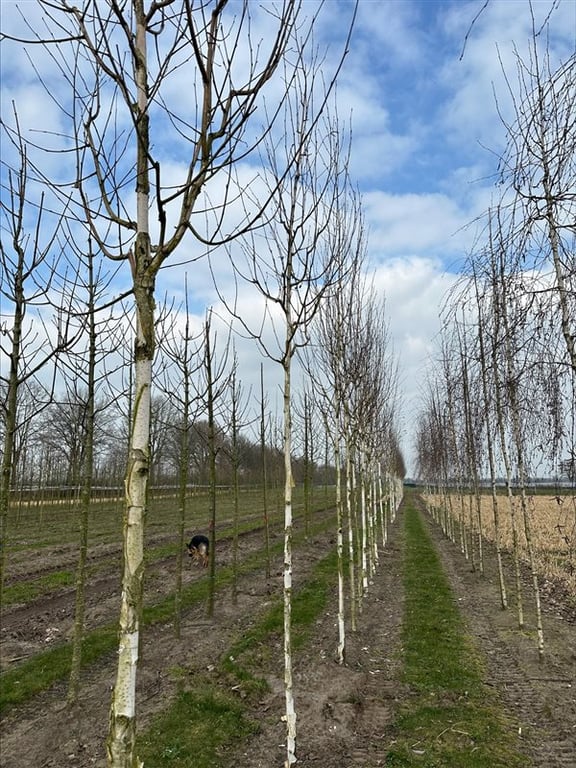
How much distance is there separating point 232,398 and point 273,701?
5.96m

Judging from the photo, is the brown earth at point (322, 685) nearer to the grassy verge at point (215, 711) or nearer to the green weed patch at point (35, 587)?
the grassy verge at point (215, 711)

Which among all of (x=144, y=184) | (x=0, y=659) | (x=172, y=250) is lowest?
(x=0, y=659)

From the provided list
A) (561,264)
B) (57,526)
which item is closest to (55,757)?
(561,264)

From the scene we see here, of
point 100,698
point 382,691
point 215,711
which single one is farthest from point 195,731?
point 382,691

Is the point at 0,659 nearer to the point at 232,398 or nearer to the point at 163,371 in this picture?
the point at 163,371

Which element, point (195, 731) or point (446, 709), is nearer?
point (195, 731)

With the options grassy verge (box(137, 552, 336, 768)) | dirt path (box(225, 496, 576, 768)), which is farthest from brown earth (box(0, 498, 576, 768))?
grassy verge (box(137, 552, 336, 768))

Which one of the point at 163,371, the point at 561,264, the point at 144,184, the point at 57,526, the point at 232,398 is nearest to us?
the point at 144,184

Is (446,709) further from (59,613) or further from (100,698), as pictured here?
(59,613)

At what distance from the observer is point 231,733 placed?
5375mm

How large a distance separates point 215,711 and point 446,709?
8.54 feet

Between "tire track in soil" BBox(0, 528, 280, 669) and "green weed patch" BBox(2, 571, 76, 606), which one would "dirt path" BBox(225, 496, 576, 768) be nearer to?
"tire track in soil" BBox(0, 528, 280, 669)

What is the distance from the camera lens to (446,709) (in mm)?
5793

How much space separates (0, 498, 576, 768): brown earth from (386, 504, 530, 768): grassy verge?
0.17 metres
